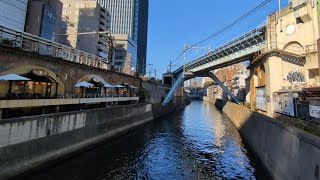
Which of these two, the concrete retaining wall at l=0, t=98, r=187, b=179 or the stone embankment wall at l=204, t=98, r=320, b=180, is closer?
the stone embankment wall at l=204, t=98, r=320, b=180

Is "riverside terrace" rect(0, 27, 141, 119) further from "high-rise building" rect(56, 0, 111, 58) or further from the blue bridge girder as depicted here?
"high-rise building" rect(56, 0, 111, 58)

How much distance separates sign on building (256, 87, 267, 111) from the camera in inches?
1260

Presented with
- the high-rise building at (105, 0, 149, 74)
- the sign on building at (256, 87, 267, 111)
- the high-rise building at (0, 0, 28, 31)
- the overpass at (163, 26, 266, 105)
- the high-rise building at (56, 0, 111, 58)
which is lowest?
the sign on building at (256, 87, 267, 111)

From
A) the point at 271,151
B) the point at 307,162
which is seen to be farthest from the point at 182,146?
the point at 307,162

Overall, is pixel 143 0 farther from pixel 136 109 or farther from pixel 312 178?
pixel 312 178

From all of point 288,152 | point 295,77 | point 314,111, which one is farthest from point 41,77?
point 295,77

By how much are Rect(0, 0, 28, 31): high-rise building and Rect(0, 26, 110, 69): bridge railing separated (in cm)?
4080

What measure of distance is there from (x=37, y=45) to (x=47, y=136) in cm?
1069

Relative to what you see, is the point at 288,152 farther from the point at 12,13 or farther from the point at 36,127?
the point at 12,13

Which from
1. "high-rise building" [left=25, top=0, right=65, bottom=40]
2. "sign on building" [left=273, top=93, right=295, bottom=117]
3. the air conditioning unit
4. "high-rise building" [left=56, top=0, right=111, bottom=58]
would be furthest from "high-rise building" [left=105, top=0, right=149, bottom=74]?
"sign on building" [left=273, top=93, right=295, bottom=117]

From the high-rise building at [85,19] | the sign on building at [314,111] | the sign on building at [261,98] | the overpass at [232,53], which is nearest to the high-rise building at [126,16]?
the high-rise building at [85,19]

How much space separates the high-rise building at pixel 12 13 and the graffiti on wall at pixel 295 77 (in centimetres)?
6500

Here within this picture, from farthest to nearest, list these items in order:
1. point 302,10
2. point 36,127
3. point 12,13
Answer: point 12,13
point 302,10
point 36,127

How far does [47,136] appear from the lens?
1758cm
